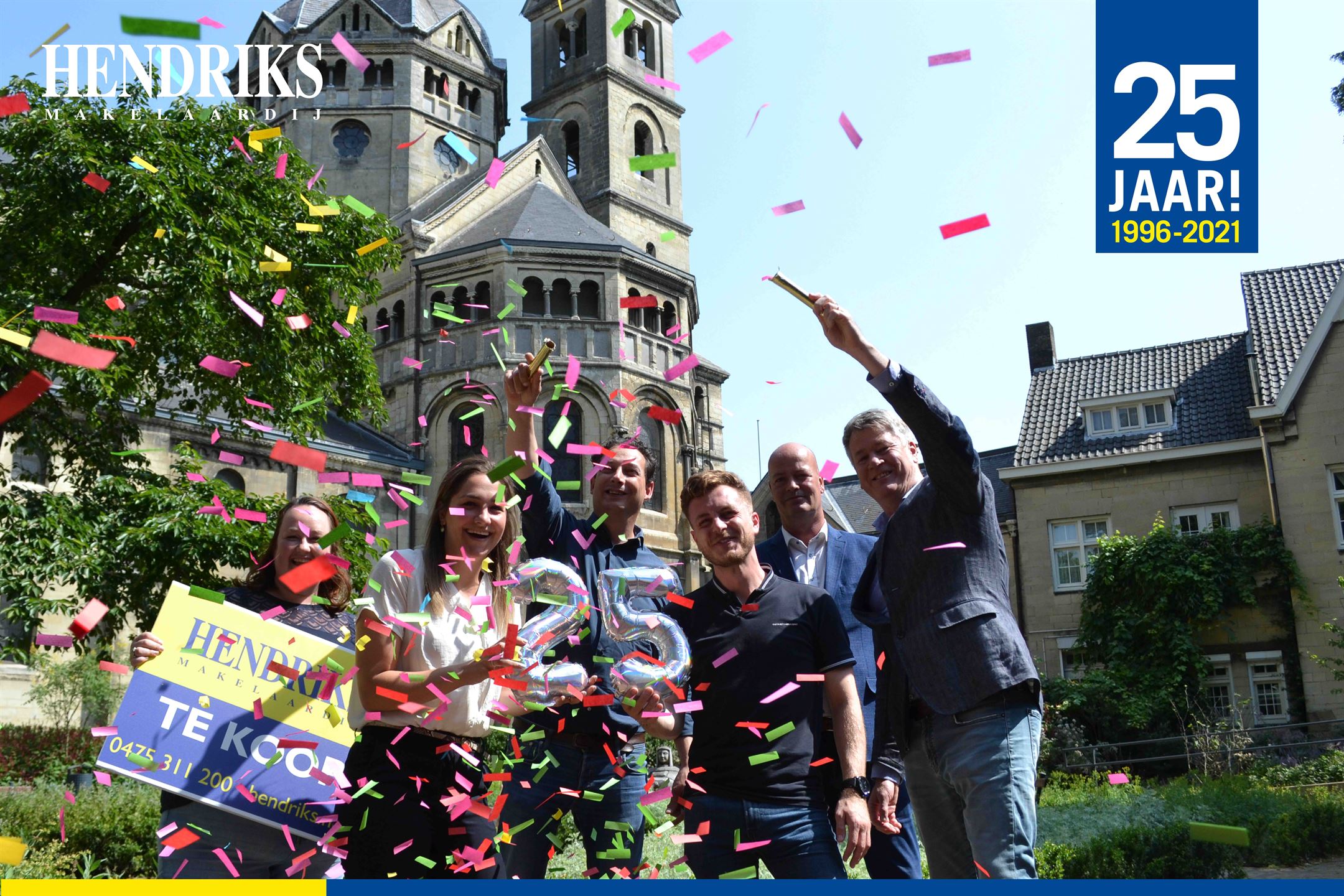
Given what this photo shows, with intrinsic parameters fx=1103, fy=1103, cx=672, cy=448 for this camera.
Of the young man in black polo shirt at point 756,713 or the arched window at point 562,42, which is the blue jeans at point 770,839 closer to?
the young man in black polo shirt at point 756,713

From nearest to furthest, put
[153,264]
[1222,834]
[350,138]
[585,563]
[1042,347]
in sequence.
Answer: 1. [1222,834]
2. [585,563]
3. [153,264]
4. [1042,347]
5. [350,138]

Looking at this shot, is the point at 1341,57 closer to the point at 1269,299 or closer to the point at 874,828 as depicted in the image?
the point at 1269,299

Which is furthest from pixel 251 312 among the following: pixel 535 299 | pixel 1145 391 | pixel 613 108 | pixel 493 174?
pixel 613 108

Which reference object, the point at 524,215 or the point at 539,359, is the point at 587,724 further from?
the point at 524,215

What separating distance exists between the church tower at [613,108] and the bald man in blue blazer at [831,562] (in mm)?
40096

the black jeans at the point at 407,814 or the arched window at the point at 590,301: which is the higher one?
the arched window at the point at 590,301

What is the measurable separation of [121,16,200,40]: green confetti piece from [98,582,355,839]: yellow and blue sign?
8.25 ft

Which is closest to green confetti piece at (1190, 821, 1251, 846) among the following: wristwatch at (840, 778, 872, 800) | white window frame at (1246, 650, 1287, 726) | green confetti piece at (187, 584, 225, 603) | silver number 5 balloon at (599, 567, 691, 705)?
wristwatch at (840, 778, 872, 800)

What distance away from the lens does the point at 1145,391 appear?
94.3ft

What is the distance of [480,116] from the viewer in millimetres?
48188

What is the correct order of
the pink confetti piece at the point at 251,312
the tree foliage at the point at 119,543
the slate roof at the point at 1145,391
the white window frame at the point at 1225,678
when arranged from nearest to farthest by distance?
the pink confetti piece at the point at 251,312, the tree foliage at the point at 119,543, the white window frame at the point at 1225,678, the slate roof at the point at 1145,391

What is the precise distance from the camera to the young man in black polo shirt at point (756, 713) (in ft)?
12.5

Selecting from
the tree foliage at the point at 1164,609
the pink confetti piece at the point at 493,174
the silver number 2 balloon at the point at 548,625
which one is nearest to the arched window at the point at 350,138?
the tree foliage at the point at 1164,609

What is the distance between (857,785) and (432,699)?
152 cm
